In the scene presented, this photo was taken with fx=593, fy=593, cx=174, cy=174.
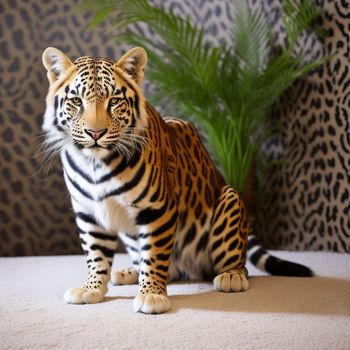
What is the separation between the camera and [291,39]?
3.73 metres

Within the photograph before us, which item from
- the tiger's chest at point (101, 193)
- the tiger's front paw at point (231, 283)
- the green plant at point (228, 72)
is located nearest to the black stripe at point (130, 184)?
the tiger's chest at point (101, 193)

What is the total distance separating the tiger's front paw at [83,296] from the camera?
2.27 m

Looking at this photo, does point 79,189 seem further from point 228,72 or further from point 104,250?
point 228,72

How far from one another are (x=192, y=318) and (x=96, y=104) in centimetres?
83

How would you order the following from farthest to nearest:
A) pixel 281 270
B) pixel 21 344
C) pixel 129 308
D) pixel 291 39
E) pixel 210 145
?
pixel 210 145
pixel 291 39
pixel 281 270
pixel 129 308
pixel 21 344

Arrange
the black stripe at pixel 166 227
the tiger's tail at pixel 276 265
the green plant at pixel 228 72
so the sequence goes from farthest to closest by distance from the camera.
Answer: the green plant at pixel 228 72, the tiger's tail at pixel 276 265, the black stripe at pixel 166 227

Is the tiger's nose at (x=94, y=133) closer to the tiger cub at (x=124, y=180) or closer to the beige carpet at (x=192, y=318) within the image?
the tiger cub at (x=124, y=180)

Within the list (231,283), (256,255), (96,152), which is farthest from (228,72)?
(96,152)

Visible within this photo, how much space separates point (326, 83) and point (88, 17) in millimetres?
1731

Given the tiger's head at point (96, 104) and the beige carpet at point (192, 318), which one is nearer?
the beige carpet at point (192, 318)

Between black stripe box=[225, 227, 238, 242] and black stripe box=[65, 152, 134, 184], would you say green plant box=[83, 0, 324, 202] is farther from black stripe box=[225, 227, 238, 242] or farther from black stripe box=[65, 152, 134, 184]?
black stripe box=[65, 152, 134, 184]

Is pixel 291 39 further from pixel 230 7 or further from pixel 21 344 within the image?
pixel 21 344

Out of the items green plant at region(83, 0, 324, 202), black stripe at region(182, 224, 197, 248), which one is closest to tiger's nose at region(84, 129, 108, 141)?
black stripe at region(182, 224, 197, 248)

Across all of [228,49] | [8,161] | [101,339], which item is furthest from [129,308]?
[228,49]
